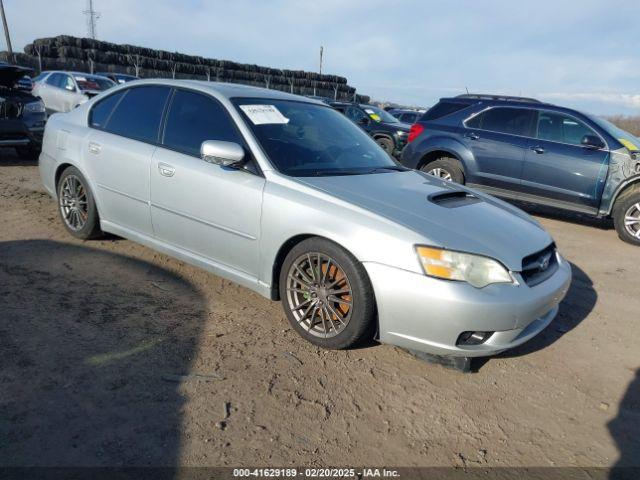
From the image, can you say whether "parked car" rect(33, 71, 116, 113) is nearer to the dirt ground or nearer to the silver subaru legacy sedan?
the silver subaru legacy sedan

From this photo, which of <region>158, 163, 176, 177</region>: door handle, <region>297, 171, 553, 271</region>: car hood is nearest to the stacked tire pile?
<region>158, 163, 176, 177</region>: door handle

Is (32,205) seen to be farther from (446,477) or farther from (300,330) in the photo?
(446,477)

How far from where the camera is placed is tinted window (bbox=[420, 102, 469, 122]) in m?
7.94

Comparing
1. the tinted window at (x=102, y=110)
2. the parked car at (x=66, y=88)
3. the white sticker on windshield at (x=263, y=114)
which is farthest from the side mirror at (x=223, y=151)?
the parked car at (x=66, y=88)

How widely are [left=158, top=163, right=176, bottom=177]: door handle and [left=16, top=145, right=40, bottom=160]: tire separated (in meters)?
6.43

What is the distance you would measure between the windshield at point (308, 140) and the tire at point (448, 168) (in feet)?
11.9

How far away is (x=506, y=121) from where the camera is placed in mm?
7469

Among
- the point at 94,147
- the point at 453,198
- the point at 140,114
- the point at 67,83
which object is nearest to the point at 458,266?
the point at 453,198

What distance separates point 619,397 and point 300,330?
1.94m

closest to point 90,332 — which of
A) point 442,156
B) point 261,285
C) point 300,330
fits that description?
point 261,285

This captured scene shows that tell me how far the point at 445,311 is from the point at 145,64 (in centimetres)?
2760

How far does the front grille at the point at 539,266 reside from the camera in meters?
2.97

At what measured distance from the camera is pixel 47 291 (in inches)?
141

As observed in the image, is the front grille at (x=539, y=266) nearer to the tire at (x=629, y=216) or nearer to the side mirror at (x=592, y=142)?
the tire at (x=629, y=216)
